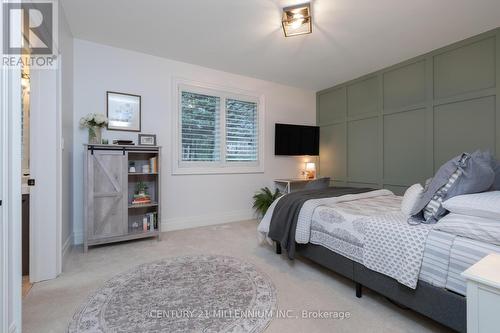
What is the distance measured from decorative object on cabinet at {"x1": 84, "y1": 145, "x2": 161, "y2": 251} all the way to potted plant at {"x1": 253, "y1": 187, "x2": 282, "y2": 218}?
1.84 m

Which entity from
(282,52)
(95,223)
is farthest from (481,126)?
(95,223)

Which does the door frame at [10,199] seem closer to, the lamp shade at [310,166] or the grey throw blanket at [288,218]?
the grey throw blanket at [288,218]

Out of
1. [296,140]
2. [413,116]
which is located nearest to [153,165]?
[296,140]

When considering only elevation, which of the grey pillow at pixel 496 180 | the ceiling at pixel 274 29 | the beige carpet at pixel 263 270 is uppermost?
the ceiling at pixel 274 29

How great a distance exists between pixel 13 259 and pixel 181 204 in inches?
100

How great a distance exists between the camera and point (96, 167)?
2.85 m

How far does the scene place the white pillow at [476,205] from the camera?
1.33 m

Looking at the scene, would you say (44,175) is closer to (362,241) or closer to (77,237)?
(77,237)

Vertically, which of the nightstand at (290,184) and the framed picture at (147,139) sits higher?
the framed picture at (147,139)

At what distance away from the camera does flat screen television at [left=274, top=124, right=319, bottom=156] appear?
472cm

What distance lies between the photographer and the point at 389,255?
1.63 meters

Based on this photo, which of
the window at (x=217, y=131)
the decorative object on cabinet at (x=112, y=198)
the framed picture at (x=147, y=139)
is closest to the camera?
the decorative object on cabinet at (x=112, y=198)

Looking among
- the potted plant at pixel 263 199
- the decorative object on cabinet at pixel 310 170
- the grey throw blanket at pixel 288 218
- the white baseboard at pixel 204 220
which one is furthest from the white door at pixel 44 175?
the decorative object on cabinet at pixel 310 170

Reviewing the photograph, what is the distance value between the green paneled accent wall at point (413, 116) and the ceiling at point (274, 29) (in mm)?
289
